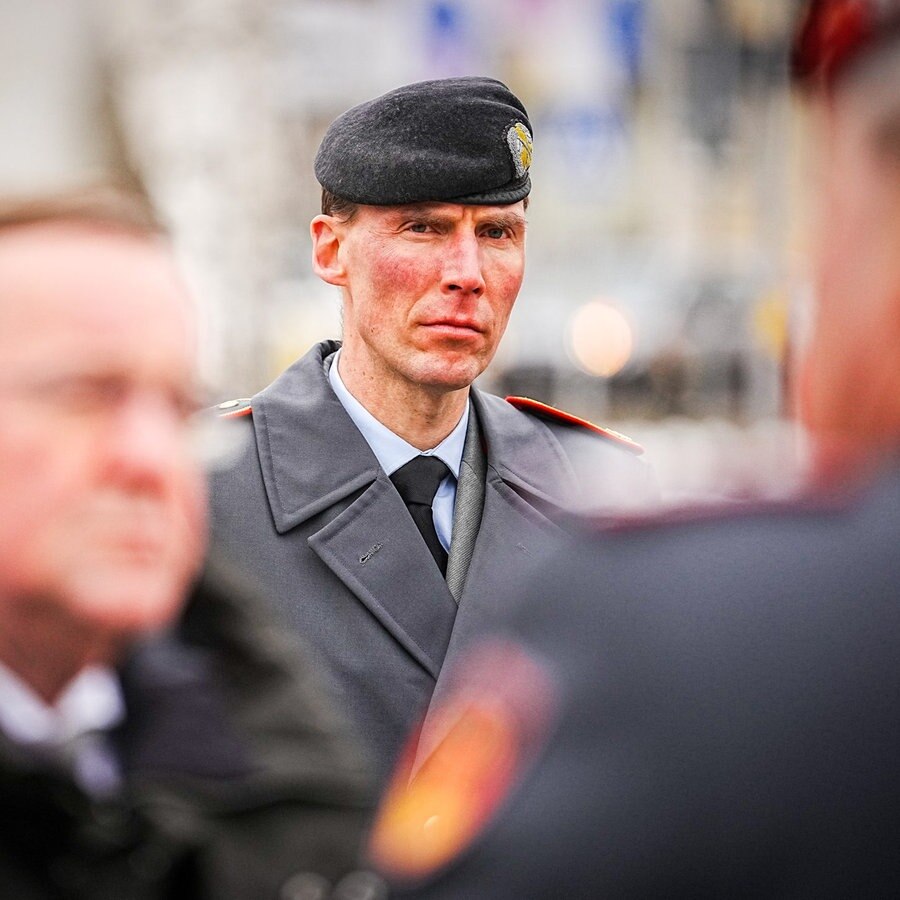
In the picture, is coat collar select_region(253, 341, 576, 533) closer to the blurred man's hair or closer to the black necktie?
the black necktie

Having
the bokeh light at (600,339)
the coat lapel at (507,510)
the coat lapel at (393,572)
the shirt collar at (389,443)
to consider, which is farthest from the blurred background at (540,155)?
the coat lapel at (393,572)

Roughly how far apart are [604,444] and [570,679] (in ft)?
6.51

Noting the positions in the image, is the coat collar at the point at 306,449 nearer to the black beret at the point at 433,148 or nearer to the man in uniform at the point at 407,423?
the man in uniform at the point at 407,423

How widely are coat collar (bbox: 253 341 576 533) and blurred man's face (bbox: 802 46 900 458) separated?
148cm

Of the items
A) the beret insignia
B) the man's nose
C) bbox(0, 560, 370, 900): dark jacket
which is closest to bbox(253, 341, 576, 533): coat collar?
the man's nose

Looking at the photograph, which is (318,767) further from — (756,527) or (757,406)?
(757,406)

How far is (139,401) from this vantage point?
134 cm

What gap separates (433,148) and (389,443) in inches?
20.4

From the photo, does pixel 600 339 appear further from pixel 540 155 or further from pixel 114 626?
pixel 114 626

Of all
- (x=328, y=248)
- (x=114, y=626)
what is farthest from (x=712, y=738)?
(x=328, y=248)

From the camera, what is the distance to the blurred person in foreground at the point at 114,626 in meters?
1.28

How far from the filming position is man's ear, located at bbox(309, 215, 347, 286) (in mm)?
2875

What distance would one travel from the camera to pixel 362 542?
262 centimetres

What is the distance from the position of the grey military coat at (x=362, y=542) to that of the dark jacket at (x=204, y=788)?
88cm
